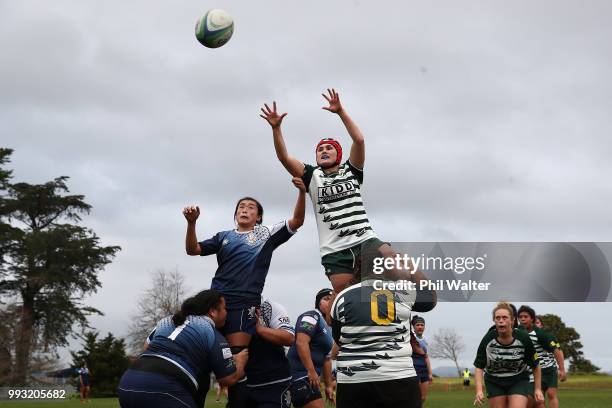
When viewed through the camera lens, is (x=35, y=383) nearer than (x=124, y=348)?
Yes

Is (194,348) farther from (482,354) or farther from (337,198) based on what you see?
(482,354)

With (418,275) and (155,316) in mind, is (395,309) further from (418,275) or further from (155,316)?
(155,316)

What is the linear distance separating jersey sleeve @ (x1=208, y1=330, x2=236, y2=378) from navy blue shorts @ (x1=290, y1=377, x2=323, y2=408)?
11.0 ft

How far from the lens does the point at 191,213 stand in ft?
31.2

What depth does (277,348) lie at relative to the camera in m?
Result: 10.1

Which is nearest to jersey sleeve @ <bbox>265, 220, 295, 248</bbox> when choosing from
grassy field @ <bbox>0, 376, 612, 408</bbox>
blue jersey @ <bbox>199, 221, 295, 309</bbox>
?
blue jersey @ <bbox>199, 221, 295, 309</bbox>

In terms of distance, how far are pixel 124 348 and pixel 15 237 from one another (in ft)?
45.1

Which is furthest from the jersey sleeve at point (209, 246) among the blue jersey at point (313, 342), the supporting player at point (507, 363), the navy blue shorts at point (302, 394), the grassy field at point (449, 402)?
the grassy field at point (449, 402)

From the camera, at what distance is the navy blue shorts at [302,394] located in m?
11.4

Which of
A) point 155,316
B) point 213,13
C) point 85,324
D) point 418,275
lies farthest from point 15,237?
point 418,275

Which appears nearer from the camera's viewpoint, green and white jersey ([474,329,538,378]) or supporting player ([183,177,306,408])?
supporting player ([183,177,306,408])

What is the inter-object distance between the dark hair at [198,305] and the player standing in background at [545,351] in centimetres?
717

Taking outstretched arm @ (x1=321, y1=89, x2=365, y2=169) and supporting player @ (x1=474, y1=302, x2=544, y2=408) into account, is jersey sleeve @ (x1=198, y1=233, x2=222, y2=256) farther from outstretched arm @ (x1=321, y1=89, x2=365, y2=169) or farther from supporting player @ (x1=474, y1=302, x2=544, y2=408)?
supporting player @ (x1=474, y1=302, x2=544, y2=408)

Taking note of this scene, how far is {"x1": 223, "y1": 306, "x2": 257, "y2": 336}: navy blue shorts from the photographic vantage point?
9.34 meters
